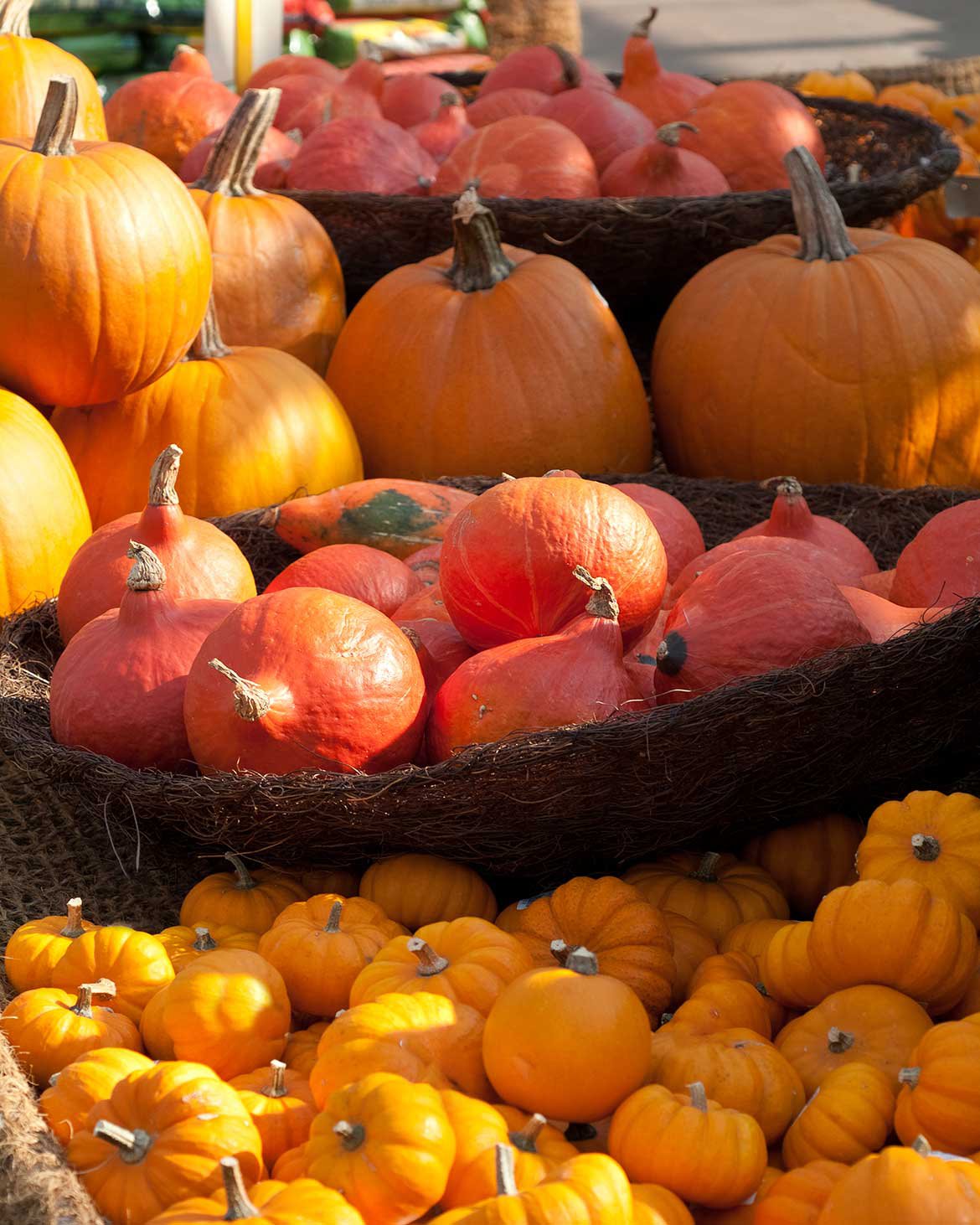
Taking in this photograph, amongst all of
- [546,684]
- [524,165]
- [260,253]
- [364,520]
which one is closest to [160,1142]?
[546,684]

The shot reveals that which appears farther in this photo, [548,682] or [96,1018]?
[548,682]

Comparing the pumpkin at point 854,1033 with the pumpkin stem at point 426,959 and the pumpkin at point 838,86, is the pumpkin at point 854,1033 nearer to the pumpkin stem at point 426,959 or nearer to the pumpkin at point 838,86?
the pumpkin stem at point 426,959

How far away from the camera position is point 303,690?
1.69 metres

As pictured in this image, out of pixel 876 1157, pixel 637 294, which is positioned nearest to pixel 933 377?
pixel 637 294

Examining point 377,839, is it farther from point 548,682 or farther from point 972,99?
point 972,99

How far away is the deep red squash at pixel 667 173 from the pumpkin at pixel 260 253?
87cm

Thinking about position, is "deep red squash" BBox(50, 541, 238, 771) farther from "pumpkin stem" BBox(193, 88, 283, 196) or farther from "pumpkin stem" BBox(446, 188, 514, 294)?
"pumpkin stem" BBox(193, 88, 283, 196)

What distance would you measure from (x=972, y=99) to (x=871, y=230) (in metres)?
2.73

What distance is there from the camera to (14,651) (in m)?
2.11

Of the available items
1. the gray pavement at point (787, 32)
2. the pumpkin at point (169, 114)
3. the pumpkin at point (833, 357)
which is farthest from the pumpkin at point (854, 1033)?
the gray pavement at point (787, 32)

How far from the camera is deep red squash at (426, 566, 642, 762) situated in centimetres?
168

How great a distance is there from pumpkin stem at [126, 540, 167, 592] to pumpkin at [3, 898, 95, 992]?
47 centimetres

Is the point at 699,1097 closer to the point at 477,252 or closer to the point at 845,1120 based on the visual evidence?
the point at 845,1120

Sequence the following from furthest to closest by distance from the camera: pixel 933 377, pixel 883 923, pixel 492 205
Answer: pixel 492 205 < pixel 933 377 < pixel 883 923
